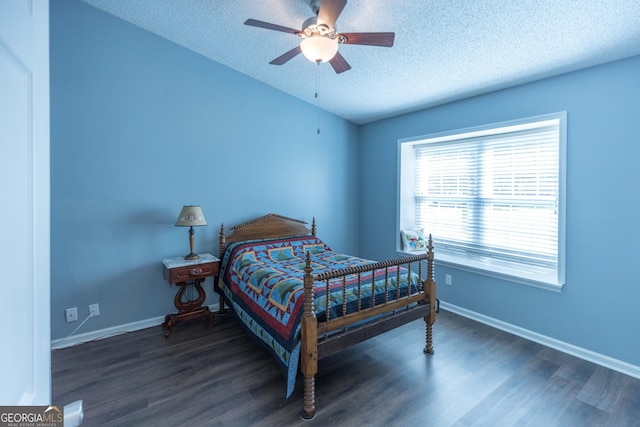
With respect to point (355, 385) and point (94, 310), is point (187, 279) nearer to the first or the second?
point (94, 310)

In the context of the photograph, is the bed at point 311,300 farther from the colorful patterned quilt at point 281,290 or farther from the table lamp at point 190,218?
the table lamp at point 190,218

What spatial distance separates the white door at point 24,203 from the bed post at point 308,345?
4.14ft

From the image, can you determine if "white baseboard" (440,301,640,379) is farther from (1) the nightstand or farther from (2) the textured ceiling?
(1) the nightstand

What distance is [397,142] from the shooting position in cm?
417

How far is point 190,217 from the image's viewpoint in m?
2.90

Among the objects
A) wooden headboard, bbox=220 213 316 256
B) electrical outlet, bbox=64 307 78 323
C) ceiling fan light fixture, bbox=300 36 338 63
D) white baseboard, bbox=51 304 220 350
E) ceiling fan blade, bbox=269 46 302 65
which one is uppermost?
ceiling fan blade, bbox=269 46 302 65

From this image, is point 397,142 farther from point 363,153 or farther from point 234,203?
point 234,203

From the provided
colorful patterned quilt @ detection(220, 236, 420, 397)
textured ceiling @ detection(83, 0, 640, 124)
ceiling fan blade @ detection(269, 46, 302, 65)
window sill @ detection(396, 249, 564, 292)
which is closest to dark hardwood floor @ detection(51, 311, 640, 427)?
colorful patterned quilt @ detection(220, 236, 420, 397)

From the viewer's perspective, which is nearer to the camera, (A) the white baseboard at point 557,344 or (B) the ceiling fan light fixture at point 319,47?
(B) the ceiling fan light fixture at point 319,47

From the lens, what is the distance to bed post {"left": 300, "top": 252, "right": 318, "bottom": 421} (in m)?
1.84

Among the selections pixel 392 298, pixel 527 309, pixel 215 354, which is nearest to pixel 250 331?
pixel 215 354

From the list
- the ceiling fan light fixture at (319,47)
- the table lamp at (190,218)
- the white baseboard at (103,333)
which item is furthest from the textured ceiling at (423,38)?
the white baseboard at (103,333)

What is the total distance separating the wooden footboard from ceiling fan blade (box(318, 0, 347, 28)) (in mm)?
1549

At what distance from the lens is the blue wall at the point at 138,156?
2.58 meters
